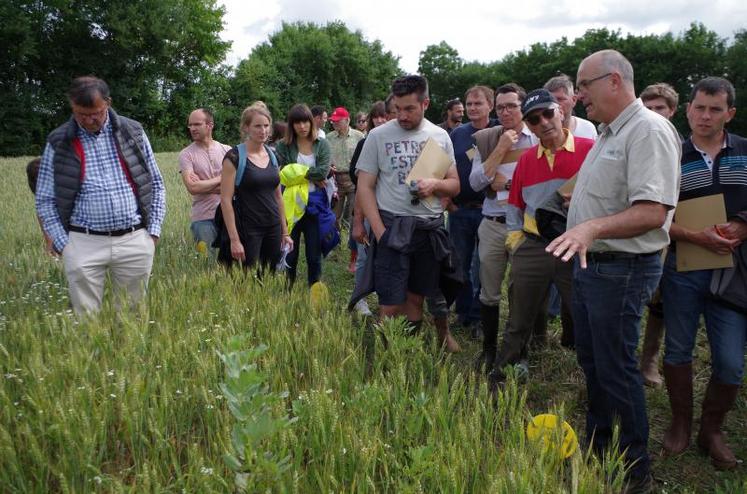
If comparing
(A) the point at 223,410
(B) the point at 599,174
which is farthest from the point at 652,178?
(A) the point at 223,410

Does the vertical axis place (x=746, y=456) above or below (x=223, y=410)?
below

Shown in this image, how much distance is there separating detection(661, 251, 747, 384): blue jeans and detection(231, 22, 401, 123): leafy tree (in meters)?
41.7

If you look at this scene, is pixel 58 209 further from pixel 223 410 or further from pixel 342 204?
pixel 342 204

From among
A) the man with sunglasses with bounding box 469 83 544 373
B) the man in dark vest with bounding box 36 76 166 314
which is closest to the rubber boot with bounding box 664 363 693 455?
the man with sunglasses with bounding box 469 83 544 373

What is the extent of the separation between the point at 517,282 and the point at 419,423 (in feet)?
5.80

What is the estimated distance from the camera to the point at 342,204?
8.84 metres

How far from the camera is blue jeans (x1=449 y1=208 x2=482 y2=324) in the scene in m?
5.28

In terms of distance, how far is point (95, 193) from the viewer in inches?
146

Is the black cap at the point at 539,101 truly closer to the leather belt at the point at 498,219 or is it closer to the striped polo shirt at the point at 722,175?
the striped polo shirt at the point at 722,175

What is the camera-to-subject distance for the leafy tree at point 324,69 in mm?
47125

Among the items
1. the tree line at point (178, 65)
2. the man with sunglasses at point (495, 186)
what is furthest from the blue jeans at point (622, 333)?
the tree line at point (178, 65)

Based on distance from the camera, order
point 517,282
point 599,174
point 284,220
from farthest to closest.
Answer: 1. point 284,220
2. point 517,282
3. point 599,174

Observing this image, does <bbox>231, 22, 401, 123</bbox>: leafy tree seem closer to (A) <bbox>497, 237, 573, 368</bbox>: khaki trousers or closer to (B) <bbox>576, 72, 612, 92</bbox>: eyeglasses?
(A) <bbox>497, 237, 573, 368</bbox>: khaki trousers

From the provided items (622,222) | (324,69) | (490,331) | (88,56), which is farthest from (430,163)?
(324,69)
